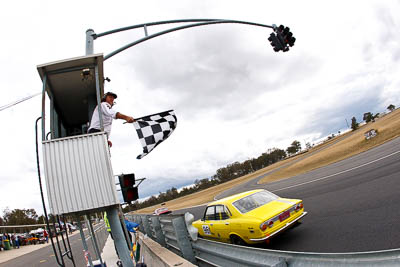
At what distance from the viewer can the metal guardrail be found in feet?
4.86

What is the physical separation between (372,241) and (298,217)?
184 centimetres

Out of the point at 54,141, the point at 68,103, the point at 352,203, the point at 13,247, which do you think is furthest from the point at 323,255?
the point at 13,247

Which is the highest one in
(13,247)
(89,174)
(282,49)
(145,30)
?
(145,30)

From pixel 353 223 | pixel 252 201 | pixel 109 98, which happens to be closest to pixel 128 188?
pixel 109 98

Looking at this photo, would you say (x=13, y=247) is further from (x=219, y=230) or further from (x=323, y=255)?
(x=323, y=255)

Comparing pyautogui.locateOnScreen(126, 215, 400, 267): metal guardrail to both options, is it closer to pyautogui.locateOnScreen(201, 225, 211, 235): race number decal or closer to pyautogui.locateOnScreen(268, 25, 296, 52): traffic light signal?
pyautogui.locateOnScreen(201, 225, 211, 235): race number decal

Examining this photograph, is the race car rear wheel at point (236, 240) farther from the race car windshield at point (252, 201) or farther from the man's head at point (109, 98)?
the man's head at point (109, 98)

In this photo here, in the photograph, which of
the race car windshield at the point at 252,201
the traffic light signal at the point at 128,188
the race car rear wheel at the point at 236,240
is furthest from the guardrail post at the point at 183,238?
the race car windshield at the point at 252,201

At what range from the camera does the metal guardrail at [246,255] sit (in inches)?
58.3

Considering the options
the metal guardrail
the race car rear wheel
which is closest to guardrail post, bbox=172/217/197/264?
the metal guardrail

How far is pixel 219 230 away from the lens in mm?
6750

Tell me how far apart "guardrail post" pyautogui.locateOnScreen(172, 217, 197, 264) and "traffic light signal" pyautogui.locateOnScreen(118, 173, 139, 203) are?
48.2 inches

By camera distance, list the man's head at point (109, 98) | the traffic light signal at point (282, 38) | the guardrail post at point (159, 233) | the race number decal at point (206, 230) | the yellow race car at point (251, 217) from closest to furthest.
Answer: the man's head at point (109, 98) < the yellow race car at point (251, 217) < the guardrail post at point (159, 233) < the race number decal at point (206, 230) < the traffic light signal at point (282, 38)

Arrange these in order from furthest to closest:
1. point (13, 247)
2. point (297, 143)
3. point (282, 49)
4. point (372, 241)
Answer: point (297, 143)
point (13, 247)
point (282, 49)
point (372, 241)
